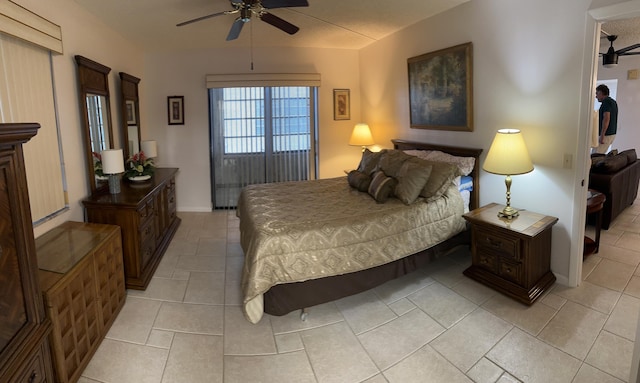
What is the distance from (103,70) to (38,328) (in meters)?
2.77

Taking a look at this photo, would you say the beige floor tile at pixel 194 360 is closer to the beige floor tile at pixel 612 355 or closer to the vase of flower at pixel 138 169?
the vase of flower at pixel 138 169

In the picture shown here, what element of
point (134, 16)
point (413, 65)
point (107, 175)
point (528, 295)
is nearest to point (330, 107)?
point (413, 65)

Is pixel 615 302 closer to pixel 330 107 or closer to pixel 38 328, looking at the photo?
pixel 38 328

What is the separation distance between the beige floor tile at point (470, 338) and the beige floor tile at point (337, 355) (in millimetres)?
502

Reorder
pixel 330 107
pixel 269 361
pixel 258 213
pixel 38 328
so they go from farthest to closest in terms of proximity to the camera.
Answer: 1. pixel 330 107
2. pixel 258 213
3. pixel 269 361
4. pixel 38 328

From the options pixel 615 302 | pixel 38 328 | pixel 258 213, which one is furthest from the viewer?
pixel 258 213

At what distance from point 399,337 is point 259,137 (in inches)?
A: 156

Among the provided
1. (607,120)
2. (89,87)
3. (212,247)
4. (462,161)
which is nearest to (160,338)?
(212,247)

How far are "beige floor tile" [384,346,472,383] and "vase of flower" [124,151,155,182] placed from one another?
Result: 323 centimetres

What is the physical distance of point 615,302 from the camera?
2.78 meters

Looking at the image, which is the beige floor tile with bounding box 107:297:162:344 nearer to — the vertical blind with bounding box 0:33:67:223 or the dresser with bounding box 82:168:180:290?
the dresser with bounding box 82:168:180:290

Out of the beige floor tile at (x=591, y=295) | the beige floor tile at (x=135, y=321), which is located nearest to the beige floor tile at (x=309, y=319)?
the beige floor tile at (x=135, y=321)

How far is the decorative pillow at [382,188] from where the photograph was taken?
3299 mm

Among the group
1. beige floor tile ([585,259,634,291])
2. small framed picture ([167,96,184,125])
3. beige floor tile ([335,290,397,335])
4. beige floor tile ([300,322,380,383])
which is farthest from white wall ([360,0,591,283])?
small framed picture ([167,96,184,125])
